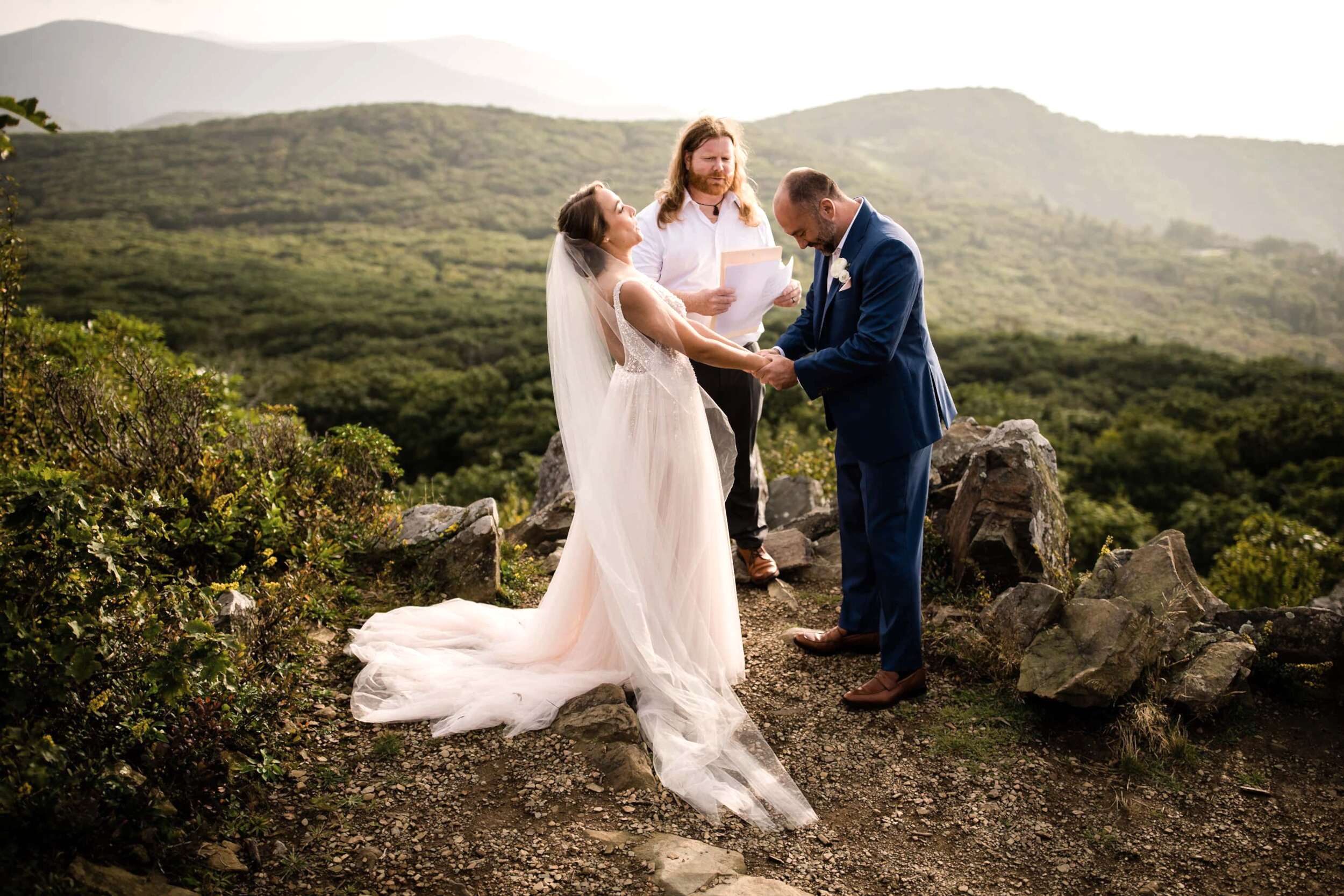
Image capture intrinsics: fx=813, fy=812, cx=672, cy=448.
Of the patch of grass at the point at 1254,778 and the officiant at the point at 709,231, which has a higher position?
the officiant at the point at 709,231

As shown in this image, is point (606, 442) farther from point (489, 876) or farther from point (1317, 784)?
point (1317, 784)

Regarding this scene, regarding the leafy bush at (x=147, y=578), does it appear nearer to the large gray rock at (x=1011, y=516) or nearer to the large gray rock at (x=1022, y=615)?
the large gray rock at (x=1022, y=615)

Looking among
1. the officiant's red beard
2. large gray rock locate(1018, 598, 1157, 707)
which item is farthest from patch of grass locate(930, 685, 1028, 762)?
the officiant's red beard

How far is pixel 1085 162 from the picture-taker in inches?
6811

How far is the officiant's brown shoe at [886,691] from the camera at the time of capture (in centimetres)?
385

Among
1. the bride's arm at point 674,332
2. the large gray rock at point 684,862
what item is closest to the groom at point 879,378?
the bride's arm at point 674,332

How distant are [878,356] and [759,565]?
7.25 ft

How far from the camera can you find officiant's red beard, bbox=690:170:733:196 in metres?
4.79

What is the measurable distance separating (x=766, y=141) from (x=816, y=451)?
4357 inches

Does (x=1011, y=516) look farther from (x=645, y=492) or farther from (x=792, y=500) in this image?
(x=792, y=500)

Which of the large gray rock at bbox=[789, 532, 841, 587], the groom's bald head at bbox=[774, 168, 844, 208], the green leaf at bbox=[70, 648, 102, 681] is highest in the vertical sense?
the groom's bald head at bbox=[774, 168, 844, 208]

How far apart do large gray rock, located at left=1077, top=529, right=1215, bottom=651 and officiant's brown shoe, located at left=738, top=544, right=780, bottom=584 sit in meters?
1.84

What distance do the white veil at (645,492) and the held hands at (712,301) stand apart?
61 cm

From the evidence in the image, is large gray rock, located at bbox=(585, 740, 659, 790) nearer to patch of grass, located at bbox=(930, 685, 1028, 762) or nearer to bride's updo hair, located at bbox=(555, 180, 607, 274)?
patch of grass, located at bbox=(930, 685, 1028, 762)
